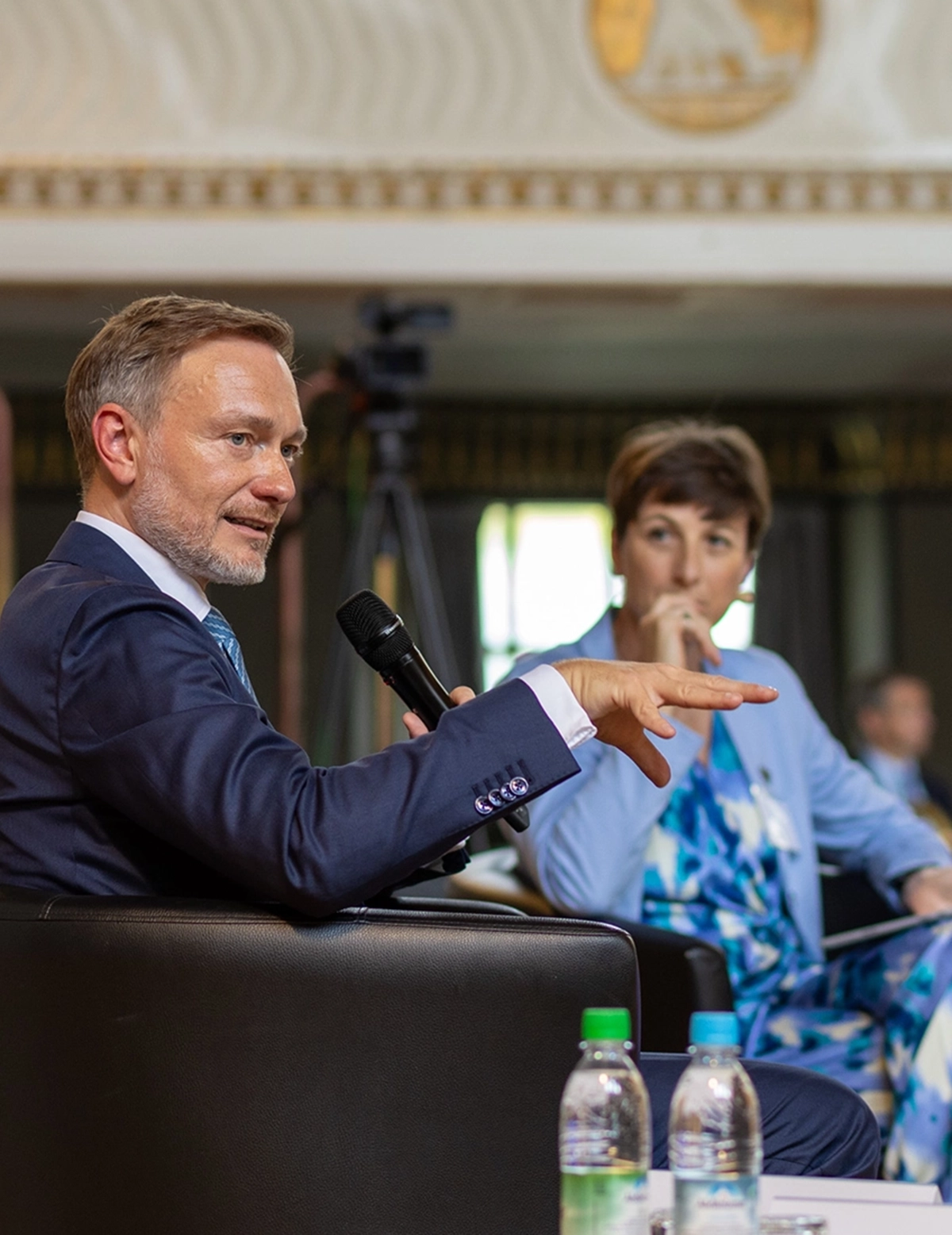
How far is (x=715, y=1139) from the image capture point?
3.51ft

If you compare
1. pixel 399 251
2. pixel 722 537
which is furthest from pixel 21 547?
pixel 722 537

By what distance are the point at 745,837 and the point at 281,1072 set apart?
1173mm

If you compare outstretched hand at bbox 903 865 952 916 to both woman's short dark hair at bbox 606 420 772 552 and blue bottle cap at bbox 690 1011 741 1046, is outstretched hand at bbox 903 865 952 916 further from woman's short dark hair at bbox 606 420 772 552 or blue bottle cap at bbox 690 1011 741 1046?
blue bottle cap at bbox 690 1011 741 1046

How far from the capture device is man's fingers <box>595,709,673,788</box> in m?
1.42

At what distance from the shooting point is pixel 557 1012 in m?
1.27

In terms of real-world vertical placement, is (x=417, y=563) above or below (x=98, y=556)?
above

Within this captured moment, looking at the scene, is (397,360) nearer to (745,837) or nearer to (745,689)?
(745,837)

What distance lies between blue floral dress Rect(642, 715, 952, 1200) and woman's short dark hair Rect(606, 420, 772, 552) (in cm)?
36

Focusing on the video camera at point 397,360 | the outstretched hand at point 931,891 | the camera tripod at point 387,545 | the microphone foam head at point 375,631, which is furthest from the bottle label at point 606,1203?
the video camera at point 397,360

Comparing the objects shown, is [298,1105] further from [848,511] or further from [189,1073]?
[848,511]

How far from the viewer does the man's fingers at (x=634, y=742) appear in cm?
142

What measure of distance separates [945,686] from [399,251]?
12.9 ft

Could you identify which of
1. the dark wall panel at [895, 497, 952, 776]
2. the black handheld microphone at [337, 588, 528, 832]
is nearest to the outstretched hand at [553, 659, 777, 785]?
the black handheld microphone at [337, 588, 528, 832]

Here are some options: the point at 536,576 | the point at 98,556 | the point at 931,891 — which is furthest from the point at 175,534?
the point at 536,576
